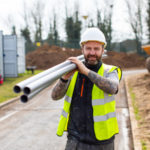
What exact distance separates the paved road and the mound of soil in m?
23.7

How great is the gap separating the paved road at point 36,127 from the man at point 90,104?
2.84 m

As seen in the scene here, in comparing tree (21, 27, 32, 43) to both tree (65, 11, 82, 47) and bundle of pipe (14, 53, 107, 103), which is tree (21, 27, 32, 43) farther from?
bundle of pipe (14, 53, 107, 103)

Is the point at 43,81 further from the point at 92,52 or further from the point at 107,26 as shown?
the point at 107,26

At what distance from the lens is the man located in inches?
96.2

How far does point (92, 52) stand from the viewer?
2.40 meters

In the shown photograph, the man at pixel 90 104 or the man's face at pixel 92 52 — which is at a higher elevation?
the man's face at pixel 92 52

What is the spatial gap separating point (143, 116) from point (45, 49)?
31.5 meters

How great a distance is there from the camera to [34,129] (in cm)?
655

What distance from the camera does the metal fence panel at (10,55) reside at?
61.6ft

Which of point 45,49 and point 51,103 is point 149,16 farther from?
point 51,103

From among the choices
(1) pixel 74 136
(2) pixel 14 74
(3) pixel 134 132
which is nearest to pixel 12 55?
(2) pixel 14 74

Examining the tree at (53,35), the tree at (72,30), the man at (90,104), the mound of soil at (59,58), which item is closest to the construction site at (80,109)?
the man at (90,104)

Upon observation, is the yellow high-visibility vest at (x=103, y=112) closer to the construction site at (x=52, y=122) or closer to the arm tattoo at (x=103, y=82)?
the arm tattoo at (x=103, y=82)

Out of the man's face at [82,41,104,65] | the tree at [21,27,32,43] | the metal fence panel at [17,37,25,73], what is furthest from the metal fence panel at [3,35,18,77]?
the tree at [21,27,32,43]
